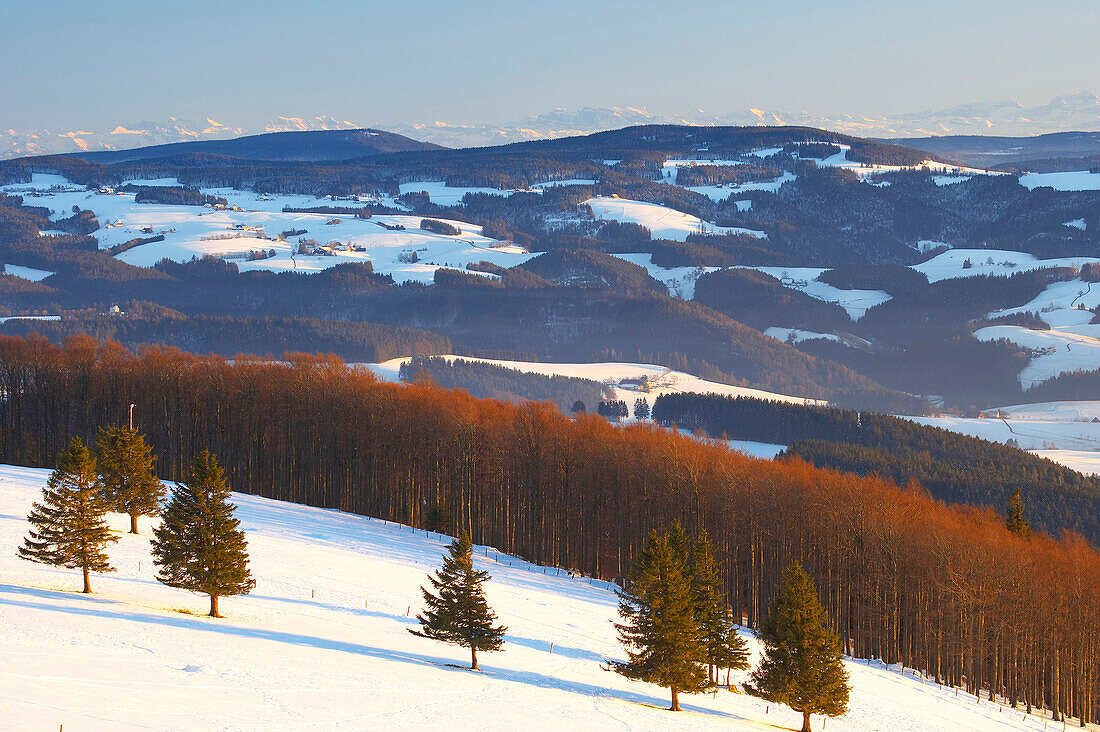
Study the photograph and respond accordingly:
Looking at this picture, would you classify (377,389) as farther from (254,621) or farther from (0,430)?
(254,621)

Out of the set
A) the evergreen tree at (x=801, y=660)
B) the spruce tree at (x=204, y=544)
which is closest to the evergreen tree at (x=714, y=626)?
the evergreen tree at (x=801, y=660)

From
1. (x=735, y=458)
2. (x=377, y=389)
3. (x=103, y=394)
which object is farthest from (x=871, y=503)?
(x=103, y=394)

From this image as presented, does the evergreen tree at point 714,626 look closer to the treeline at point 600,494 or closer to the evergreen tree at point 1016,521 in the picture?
the treeline at point 600,494

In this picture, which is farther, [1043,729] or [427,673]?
[1043,729]

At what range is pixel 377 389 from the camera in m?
102

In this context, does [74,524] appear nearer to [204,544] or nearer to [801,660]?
[204,544]

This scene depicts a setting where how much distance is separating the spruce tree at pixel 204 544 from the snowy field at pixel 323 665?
1.56m

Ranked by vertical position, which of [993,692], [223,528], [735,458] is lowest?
[993,692]

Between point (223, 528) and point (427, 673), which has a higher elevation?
point (223, 528)

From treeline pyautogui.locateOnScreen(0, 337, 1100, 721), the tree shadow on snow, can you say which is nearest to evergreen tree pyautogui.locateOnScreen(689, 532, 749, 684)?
the tree shadow on snow

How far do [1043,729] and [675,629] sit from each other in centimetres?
2499

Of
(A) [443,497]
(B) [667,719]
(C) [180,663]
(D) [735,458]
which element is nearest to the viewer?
(C) [180,663]

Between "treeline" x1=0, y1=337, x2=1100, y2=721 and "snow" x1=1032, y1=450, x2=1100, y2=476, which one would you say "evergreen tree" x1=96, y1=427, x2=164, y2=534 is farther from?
"snow" x1=1032, y1=450, x2=1100, y2=476

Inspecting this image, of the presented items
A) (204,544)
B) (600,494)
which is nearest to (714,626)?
(204,544)
